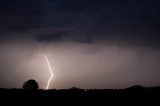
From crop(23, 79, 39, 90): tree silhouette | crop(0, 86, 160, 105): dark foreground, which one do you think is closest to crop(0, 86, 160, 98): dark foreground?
crop(0, 86, 160, 105): dark foreground

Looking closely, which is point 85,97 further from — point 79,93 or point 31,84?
point 31,84

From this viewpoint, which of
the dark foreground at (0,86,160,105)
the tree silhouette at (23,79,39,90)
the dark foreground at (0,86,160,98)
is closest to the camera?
the dark foreground at (0,86,160,105)

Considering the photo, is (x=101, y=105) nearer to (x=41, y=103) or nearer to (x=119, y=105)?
(x=119, y=105)

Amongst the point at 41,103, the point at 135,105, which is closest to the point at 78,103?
the point at 41,103

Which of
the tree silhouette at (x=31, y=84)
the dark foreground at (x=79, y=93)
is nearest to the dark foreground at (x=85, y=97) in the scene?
the dark foreground at (x=79, y=93)

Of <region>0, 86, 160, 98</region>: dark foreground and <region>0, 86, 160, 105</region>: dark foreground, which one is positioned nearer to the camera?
<region>0, 86, 160, 105</region>: dark foreground

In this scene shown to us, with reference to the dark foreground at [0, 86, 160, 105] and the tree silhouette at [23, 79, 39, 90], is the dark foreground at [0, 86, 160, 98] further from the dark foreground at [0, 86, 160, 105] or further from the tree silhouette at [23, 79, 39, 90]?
the tree silhouette at [23, 79, 39, 90]

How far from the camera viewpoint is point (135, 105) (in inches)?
2046

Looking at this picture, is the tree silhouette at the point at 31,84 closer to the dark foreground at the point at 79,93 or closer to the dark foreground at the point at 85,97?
the dark foreground at the point at 79,93

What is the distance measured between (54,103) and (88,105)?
603 cm

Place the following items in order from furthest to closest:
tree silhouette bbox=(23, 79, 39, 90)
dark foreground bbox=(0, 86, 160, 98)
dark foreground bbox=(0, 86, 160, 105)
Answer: tree silhouette bbox=(23, 79, 39, 90) < dark foreground bbox=(0, 86, 160, 98) < dark foreground bbox=(0, 86, 160, 105)

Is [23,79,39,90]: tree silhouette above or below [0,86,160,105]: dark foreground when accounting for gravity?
above

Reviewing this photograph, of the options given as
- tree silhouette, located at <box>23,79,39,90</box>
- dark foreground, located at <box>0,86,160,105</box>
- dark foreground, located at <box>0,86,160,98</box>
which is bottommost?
dark foreground, located at <box>0,86,160,105</box>

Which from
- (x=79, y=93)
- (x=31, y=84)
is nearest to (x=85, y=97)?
(x=79, y=93)
